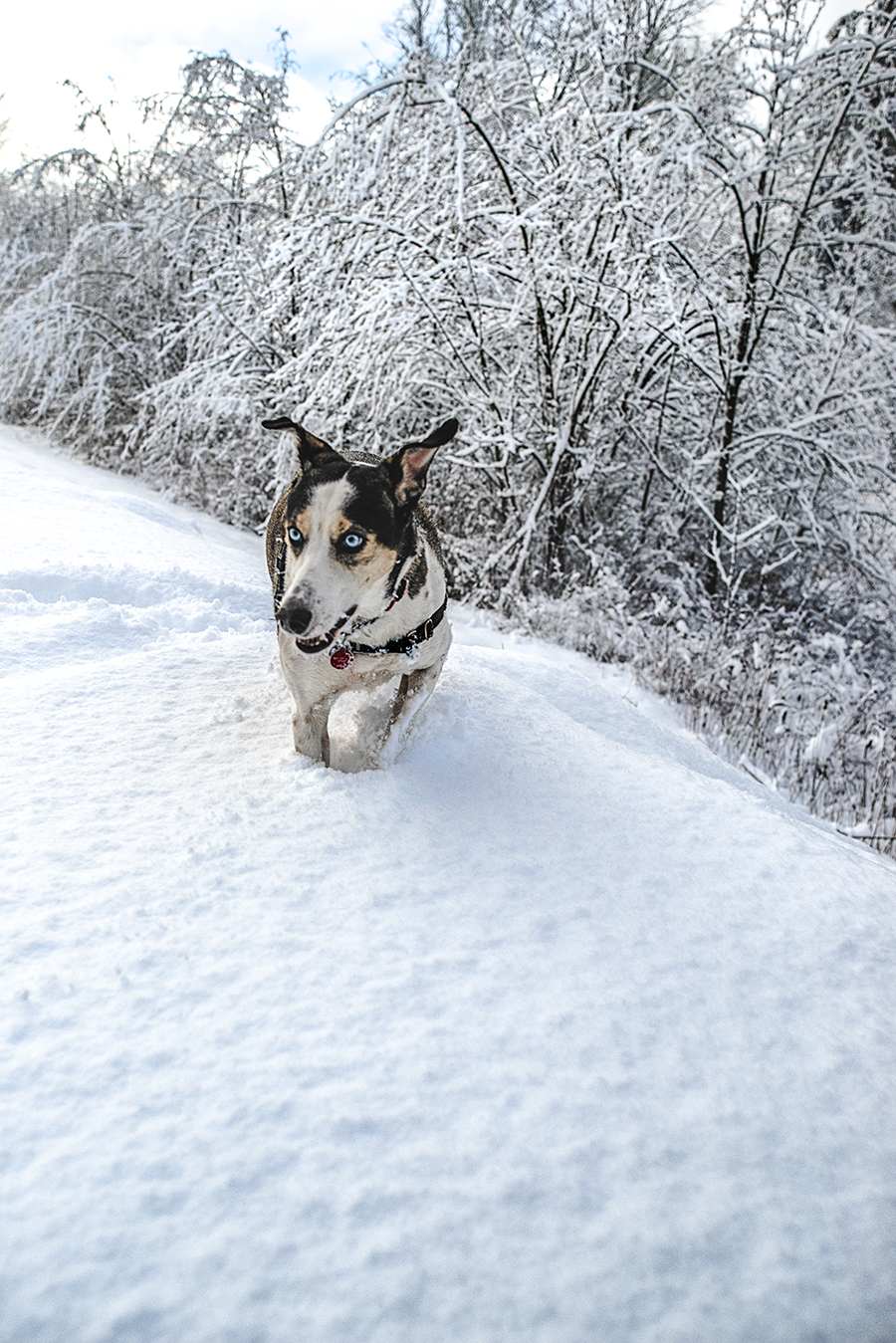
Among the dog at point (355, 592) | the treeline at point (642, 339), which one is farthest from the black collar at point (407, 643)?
the treeline at point (642, 339)

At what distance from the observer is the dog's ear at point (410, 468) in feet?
Answer: 7.73

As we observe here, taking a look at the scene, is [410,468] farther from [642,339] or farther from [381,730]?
[642,339]

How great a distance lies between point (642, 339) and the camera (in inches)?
256

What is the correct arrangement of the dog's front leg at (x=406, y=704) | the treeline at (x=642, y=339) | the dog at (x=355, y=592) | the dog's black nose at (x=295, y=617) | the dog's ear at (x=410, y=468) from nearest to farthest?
the dog's black nose at (x=295, y=617) → the dog at (x=355, y=592) → the dog's ear at (x=410, y=468) → the dog's front leg at (x=406, y=704) → the treeline at (x=642, y=339)

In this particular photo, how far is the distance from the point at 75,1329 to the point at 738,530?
7.53 meters

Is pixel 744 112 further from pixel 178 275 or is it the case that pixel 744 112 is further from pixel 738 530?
pixel 178 275

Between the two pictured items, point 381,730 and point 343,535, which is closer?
point 343,535

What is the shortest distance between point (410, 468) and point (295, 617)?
0.71m

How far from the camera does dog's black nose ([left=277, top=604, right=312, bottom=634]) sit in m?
2.03

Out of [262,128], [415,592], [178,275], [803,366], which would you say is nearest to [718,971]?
[415,592]

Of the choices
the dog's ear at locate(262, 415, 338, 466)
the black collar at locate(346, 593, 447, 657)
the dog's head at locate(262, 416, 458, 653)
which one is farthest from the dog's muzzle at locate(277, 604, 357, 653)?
the dog's ear at locate(262, 415, 338, 466)

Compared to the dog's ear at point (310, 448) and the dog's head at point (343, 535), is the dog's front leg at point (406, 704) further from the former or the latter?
the dog's ear at point (310, 448)

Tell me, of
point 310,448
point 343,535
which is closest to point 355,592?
point 343,535

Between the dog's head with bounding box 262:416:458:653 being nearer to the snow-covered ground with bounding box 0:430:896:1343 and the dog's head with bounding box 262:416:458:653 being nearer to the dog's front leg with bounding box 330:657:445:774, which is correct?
the dog's front leg with bounding box 330:657:445:774
